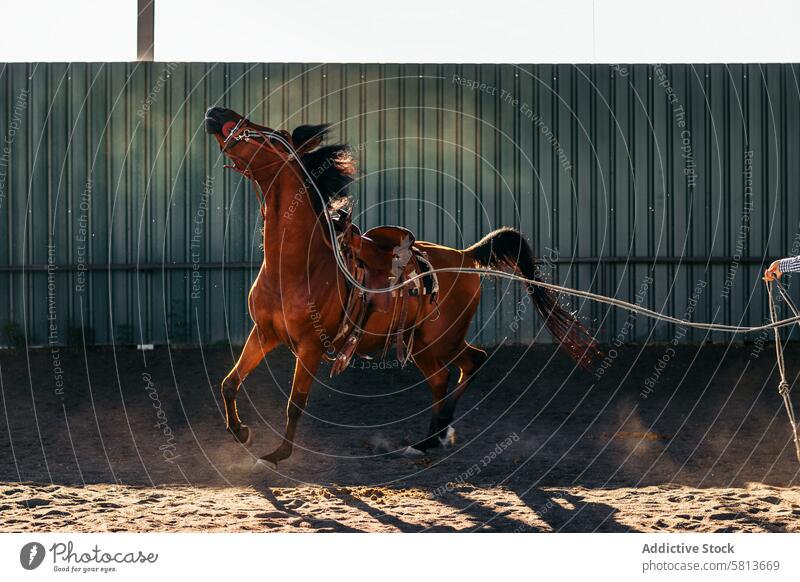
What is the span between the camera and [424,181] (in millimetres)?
13516

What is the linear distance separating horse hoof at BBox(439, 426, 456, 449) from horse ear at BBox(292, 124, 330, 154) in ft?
9.76

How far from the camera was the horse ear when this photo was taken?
7.55 m

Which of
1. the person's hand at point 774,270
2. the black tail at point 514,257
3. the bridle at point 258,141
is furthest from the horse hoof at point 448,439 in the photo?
the person's hand at point 774,270

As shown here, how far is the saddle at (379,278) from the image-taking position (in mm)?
7809

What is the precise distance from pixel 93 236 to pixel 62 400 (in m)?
3.10

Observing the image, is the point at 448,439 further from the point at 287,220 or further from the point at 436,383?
the point at 287,220

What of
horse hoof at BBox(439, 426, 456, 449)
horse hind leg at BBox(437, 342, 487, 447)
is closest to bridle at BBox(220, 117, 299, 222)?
horse hind leg at BBox(437, 342, 487, 447)

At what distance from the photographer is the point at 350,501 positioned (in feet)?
22.7

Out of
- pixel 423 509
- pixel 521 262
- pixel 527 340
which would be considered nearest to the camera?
pixel 423 509

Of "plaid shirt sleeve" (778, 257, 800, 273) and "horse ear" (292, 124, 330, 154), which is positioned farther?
"horse ear" (292, 124, 330, 154)
